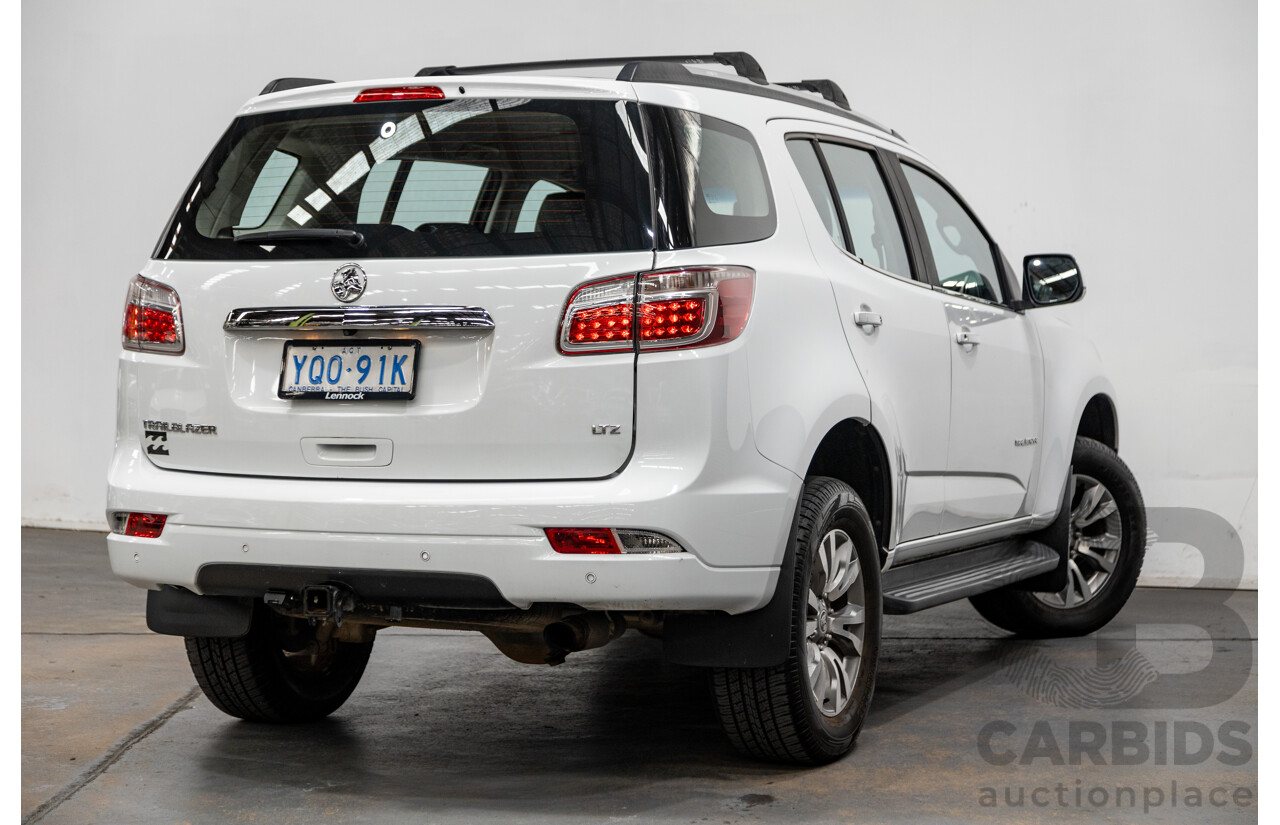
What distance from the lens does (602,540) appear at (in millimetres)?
3129

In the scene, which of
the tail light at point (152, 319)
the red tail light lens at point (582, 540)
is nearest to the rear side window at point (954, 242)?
the red tail light lens at point (582, 540)

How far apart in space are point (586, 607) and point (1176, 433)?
5046 mm

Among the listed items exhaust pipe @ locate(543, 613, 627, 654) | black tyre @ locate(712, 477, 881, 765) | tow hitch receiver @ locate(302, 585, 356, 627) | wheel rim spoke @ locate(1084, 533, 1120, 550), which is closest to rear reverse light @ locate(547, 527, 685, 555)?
exhaust pipe @ locate(543, 613, 627, 654)

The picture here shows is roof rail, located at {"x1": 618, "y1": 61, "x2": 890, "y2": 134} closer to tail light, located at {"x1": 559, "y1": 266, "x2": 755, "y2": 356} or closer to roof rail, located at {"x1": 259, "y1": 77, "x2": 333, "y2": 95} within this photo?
tail light, located at {"x1": 559, "y1": 266, "x2": 755, "y2": 356}

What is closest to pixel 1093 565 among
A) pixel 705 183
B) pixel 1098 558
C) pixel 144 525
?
pixel 1098 558

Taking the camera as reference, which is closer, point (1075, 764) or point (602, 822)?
Result: point (602, 822)

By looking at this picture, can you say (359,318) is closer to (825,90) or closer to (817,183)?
(817,183)

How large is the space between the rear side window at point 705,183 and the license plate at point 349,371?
686 millimetres

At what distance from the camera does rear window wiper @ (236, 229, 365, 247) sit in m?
3.38

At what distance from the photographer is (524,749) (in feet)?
13.4

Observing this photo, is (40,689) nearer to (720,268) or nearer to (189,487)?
(189,487)

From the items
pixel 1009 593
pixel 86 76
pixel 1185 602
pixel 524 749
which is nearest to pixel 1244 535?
pixel 1185 602

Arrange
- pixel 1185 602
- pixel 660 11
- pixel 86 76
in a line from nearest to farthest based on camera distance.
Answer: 1. pixel 1185 602
2. pixel 660 11
3. pixel 86 76

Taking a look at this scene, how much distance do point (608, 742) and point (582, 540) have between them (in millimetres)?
1240
